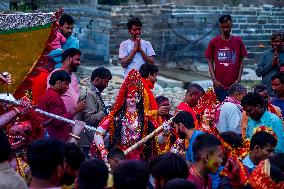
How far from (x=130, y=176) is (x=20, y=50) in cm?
453

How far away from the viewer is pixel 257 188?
6.45 m

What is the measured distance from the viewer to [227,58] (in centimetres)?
1147

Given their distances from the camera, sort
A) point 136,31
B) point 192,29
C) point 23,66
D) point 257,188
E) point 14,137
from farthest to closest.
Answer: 1. point 192,29
2. point 136,31
3. point 23,66
4. point 14,137
5. point 257,188

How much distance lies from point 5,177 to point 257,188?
1973mm

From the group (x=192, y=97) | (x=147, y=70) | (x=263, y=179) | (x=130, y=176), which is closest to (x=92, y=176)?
(x=130, y=176)

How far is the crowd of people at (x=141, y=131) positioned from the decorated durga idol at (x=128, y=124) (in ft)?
0.04

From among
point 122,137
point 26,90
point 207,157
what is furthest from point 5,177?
point 26,90

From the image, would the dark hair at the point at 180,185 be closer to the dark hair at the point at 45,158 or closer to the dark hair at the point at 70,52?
the dark hair at the point at 45,158

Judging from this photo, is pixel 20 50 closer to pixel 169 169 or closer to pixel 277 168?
pixel 169 169

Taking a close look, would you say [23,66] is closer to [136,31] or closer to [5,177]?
[136,31]

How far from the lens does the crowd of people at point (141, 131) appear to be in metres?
5.86

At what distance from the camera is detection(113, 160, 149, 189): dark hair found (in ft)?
18.2

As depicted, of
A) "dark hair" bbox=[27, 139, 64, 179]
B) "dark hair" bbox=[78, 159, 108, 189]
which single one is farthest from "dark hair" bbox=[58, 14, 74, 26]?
"dark hair" bbox=[27, 139, 64, 179]

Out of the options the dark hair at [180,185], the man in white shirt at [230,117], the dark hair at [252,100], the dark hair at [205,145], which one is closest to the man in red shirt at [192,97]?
the man in white shirt at [230,117]
